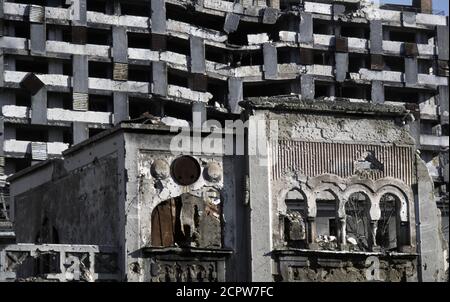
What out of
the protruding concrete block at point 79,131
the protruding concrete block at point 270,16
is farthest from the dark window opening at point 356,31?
the protruding concrete block at point 79,131

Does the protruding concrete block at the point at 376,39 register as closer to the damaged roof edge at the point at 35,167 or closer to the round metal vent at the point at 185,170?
the damaged roof edge at the point at 35,167

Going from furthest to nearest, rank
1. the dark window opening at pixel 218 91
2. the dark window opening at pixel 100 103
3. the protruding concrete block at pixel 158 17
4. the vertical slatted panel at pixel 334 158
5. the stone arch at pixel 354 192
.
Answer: the dark window opening at pixel 218 91
the protruding concrete block at pixel 158 17
the dark window opening at pixel 100 103
the stone arch at pixel 354 192
the vertical slatted panel at pixel 334 158

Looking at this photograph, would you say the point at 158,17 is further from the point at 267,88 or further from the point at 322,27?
the point at 322,27

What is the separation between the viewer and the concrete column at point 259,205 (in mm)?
27984

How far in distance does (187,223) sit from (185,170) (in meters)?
1.13

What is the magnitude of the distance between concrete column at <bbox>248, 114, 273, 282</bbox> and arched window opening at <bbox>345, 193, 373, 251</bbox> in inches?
85.1

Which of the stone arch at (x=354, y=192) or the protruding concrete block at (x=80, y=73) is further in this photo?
the protruding concrete block at (x=80, y=73)

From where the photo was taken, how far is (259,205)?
92.8 feet

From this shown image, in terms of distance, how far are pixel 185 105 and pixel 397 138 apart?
31.4 meters

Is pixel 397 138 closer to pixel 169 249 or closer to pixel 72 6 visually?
pixel 169 249

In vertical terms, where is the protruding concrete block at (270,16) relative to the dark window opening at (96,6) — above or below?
above

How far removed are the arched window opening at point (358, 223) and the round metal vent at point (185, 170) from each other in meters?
3.88

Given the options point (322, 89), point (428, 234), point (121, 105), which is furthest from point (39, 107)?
point (428, 234)

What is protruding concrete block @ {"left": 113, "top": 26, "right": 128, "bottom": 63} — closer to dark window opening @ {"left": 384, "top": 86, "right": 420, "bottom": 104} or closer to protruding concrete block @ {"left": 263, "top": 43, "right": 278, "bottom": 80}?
protruding concrete block @ {"left": 263, "top": 43, "right": 278, "bottom": 80}
